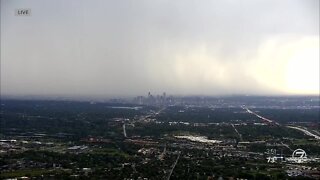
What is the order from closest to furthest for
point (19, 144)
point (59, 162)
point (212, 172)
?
1. point (212, 172)
2. point (59, 162)
3. point (19, 144)

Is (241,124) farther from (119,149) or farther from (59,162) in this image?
(59,162)

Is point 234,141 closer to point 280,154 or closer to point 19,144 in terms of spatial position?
point 280,154

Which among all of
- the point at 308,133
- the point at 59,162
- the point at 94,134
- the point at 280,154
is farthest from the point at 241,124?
the point at 59,162

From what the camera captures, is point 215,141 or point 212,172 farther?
point 215,141

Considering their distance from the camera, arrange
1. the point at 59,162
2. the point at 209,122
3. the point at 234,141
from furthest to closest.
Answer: the point at 209,122
the point at 234,141
the point at 59,162

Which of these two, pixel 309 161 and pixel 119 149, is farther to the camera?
pixel 119 149

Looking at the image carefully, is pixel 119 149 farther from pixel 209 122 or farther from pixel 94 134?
pixel 209 122

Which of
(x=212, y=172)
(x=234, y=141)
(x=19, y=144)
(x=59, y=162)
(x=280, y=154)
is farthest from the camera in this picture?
(x=234, y=141)

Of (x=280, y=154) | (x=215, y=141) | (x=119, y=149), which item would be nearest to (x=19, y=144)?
(x=119, y=149)
